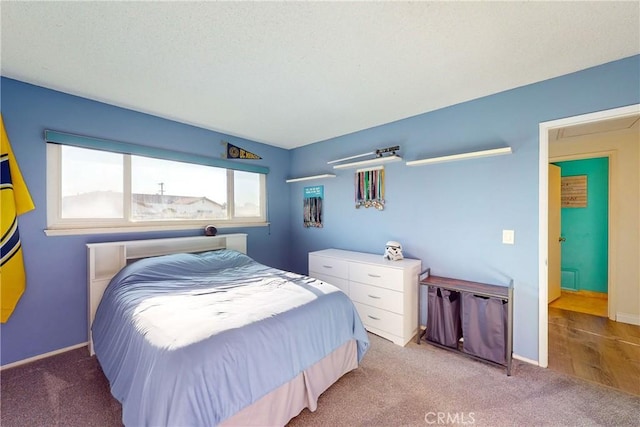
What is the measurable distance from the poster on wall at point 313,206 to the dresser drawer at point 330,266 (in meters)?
0.78

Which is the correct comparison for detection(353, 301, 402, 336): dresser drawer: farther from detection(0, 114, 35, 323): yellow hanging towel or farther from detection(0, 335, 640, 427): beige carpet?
detection(0, 114, 35, 323): yellow hanging towel

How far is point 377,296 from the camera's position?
8.87 ft

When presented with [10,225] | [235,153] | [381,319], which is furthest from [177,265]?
[381,319]

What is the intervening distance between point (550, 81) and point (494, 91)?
39 cm

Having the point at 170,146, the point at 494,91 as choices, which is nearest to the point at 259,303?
the point at 170,146

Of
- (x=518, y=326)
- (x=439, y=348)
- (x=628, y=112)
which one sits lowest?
(x=439, y=348)

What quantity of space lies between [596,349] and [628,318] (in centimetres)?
106

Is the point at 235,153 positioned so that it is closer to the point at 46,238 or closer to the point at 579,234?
the point at 46,238

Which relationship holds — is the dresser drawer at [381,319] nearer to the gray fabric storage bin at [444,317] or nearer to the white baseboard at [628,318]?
the gray fabric storage bin at [444,317]

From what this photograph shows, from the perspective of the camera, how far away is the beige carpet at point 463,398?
160 cm

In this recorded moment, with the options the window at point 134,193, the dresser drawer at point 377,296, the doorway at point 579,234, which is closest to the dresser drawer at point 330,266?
the dresser drawer at point 377,296

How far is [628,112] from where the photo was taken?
1.84 metres

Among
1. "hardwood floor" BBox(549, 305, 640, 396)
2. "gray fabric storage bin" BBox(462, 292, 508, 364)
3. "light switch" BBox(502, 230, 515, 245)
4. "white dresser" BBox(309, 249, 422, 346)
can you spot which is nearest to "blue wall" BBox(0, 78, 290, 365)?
"white dresser" BBox(309, 249, 422, 346)

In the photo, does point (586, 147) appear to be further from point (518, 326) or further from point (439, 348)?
point (439, 348)
